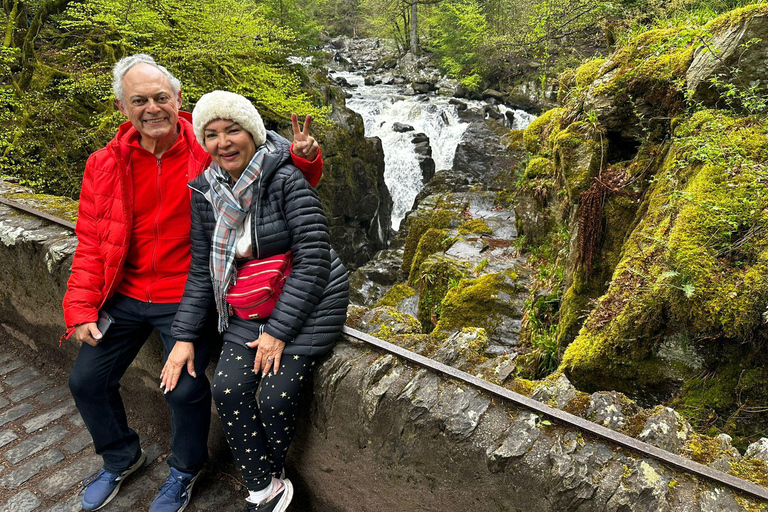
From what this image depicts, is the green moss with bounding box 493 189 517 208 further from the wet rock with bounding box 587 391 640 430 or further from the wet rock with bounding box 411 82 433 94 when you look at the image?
the wet rock with bounding box 411 82 433 94

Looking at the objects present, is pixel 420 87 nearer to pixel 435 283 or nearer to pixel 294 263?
pixel 435 283

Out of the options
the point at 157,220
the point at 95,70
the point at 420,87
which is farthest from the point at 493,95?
the point at 157,220

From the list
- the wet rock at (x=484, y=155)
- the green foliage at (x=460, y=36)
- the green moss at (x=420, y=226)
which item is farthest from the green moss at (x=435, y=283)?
the green foliage at (x=460, y=36)

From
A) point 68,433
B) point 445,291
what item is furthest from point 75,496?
point 445,291

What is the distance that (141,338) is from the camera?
2541mm

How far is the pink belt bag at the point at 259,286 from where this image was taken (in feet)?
6.79

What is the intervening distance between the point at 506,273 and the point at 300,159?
15.6 feet

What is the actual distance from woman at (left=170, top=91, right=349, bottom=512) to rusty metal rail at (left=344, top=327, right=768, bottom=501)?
38 cm

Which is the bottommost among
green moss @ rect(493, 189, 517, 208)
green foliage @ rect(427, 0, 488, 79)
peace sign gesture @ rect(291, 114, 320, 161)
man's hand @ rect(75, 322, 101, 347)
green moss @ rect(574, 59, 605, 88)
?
green moss @ rect(493, 189, 517, 208)

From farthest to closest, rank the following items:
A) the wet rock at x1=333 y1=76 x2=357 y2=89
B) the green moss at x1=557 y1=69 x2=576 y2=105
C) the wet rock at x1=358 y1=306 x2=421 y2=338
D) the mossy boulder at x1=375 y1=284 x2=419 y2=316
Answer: the wet rock at x1=333 y1=76 x2=357 y2=89
the mossy boulder at x1=375 y1=284 x2=419 y2=316
the green moss at x1=557 y1=69 x2=576 y2=105
the wet rock at x1=358 y1=306 x2=421 y2=338

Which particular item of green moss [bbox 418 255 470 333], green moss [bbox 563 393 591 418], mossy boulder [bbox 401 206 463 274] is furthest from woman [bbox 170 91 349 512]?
mossy boulder [bbox 401 206 463 274]

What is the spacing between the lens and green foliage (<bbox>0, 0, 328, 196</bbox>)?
682 centimetres

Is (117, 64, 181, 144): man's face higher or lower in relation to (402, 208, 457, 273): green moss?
higher

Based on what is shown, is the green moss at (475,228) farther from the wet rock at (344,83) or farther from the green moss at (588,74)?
the wet rock at (344,83)
